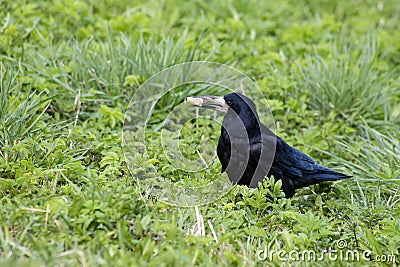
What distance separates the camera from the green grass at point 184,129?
3365 mm

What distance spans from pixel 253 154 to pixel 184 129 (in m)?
1.00

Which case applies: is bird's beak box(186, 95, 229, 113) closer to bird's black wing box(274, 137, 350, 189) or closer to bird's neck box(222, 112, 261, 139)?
bird's neck box(222, 112, 261, 139)

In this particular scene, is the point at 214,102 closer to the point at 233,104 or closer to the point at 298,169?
the point at 233,104

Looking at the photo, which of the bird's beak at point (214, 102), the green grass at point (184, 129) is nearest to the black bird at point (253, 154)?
the bird's beak at point (214, 102)

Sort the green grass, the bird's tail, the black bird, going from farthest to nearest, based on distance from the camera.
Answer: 1. the bird's tail
2. the black bird
3. the green grass

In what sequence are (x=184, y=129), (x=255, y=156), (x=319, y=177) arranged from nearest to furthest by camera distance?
(x=255, y=156) → (x=319, y=177) → (x=184, y=129)

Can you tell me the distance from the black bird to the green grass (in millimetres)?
147

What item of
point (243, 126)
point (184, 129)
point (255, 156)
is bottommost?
point (184, 129)

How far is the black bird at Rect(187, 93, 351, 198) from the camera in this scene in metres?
4.32

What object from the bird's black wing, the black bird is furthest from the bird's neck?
the bird's black wing

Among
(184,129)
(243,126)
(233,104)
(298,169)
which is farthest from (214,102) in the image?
(298,169)

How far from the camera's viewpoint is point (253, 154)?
4.33m

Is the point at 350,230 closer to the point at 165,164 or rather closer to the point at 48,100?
the point at 165,164

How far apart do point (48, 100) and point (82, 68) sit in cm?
55
